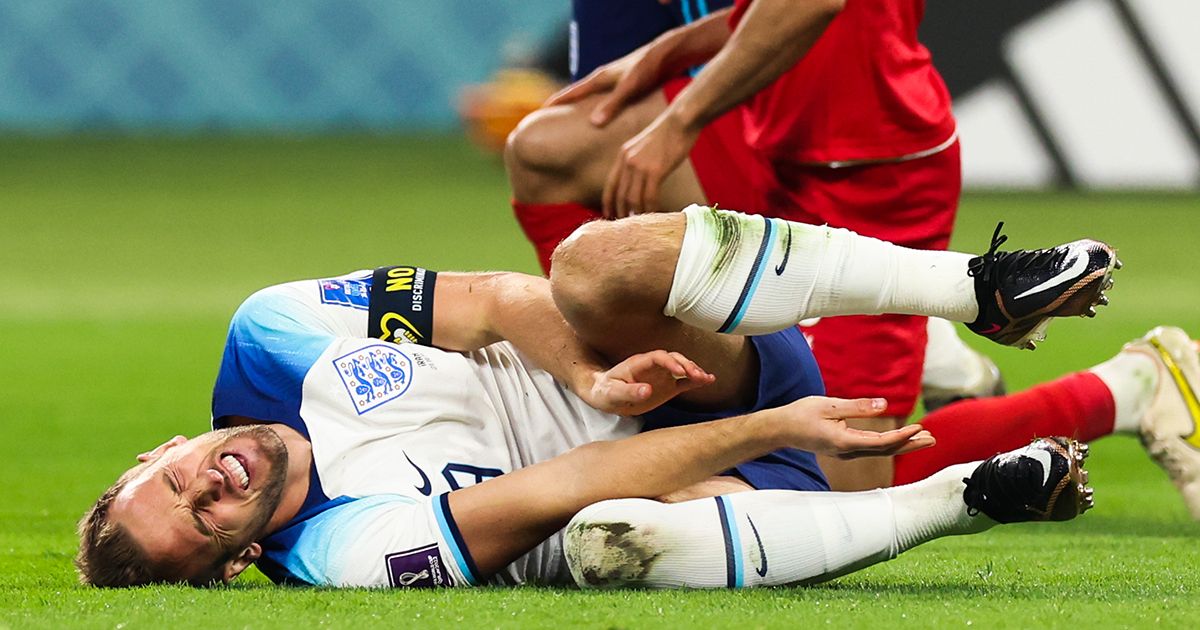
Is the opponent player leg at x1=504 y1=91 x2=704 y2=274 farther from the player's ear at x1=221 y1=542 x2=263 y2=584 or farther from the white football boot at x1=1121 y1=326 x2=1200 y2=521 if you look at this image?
the player's ear at x1=221 y1=542 x2=263 y2=584

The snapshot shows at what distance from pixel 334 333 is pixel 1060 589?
113 cm

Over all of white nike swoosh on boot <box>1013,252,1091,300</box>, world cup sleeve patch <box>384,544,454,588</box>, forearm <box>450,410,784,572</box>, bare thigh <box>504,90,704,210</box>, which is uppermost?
bare thigh <box>504,90,704,210</box>

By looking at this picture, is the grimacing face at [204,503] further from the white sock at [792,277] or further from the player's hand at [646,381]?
the white sock at [792,277]

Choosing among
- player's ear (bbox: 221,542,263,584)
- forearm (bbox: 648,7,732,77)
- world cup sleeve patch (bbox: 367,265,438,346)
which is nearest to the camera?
player's ear (bbox: 221,542,263,584)

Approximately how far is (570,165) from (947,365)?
3.08 feet

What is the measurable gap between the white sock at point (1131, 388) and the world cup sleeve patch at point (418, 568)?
142cm

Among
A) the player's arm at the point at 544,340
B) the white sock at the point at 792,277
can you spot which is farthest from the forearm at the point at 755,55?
the white sock at the point at 792,277

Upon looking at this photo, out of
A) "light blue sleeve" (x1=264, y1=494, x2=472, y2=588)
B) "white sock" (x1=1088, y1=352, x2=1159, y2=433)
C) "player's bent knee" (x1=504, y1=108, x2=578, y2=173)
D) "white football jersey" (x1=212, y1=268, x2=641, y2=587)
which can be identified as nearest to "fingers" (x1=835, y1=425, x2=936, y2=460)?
"white football jersey" (x1=212, y1=268, x2=641, y2=587)

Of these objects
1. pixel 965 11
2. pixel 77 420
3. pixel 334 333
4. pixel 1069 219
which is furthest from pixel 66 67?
pixel 334 333

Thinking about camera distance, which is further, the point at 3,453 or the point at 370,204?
the point at 370,204

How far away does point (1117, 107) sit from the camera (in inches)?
365

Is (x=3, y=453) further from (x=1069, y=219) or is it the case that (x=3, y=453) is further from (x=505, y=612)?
(x=1069, y=219)

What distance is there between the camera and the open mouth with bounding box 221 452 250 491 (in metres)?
2.46

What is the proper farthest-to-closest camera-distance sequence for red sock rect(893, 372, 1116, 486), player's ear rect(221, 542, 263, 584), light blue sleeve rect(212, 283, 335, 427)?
1. red sock rect(893, 372, 1116, 486)
2. light blue sleeve rect(212, 283, 335, 427)
3. player's ear rect(221, 542, 263, 584)
